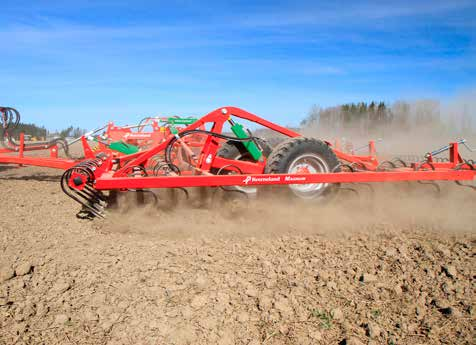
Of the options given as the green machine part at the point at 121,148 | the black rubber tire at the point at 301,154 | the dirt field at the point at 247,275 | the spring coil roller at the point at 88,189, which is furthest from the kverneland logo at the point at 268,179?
the green machine part at the point at 121,148

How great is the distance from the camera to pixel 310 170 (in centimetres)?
572

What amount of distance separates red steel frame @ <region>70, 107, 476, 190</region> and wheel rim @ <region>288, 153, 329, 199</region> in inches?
17.0

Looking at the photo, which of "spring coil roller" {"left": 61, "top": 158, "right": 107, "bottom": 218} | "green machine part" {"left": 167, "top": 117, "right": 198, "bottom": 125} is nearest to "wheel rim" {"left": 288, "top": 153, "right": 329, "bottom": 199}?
"spring coil roller" {"left": 61, "top": 158, "right": 107, "bottom": 218}

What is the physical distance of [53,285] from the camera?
3.51m

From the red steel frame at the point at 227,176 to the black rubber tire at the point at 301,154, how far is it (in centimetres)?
30

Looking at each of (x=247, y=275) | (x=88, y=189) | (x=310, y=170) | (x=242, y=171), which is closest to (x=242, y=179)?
(x=242, y=171)

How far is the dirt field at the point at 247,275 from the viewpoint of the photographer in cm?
285

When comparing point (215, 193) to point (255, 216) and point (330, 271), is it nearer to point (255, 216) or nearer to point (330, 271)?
point (255, 216)

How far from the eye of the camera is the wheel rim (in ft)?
18.5

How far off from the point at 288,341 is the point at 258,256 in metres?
1.47

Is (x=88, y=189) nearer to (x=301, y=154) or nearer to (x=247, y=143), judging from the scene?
(x=247, y=143)

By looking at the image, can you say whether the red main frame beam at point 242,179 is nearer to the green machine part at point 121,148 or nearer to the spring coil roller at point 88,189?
the spring coil roller at point 88,189

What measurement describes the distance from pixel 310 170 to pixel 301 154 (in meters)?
0.33

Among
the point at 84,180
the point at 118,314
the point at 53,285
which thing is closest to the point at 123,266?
the point at 53,285
